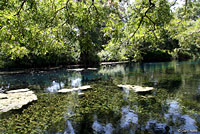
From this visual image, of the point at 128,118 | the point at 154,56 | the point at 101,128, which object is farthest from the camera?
the point at 154,56

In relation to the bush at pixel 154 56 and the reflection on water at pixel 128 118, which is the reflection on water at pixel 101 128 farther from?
the bush at pixel 154 56

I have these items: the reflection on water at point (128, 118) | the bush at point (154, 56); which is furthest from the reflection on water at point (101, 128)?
the bush at point (154, 56)

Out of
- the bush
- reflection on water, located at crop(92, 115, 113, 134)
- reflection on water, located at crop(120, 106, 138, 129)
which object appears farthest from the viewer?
the bush

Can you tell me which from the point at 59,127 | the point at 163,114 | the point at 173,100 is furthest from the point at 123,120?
the point at 173,100

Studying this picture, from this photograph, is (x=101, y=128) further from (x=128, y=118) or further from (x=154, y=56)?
(x=154, y=56)

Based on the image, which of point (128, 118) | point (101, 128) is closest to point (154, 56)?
point (128, 118)

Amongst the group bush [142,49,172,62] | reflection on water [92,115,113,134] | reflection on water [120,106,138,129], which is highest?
bush [142,49,172,62]

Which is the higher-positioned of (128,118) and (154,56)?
(154,56)

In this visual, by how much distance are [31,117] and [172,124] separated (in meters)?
6.45

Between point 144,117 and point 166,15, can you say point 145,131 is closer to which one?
point 144,117

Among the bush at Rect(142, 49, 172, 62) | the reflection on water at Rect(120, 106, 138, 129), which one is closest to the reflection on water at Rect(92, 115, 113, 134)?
the reflection on water at Rect(120, 106, 138, 129)

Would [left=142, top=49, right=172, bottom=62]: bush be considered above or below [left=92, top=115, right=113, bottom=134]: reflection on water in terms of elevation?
above

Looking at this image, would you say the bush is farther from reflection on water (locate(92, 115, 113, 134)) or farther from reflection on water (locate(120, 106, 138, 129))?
reflection on water (locate(92, 115, 113, 134))

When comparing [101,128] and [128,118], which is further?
[128,118]
